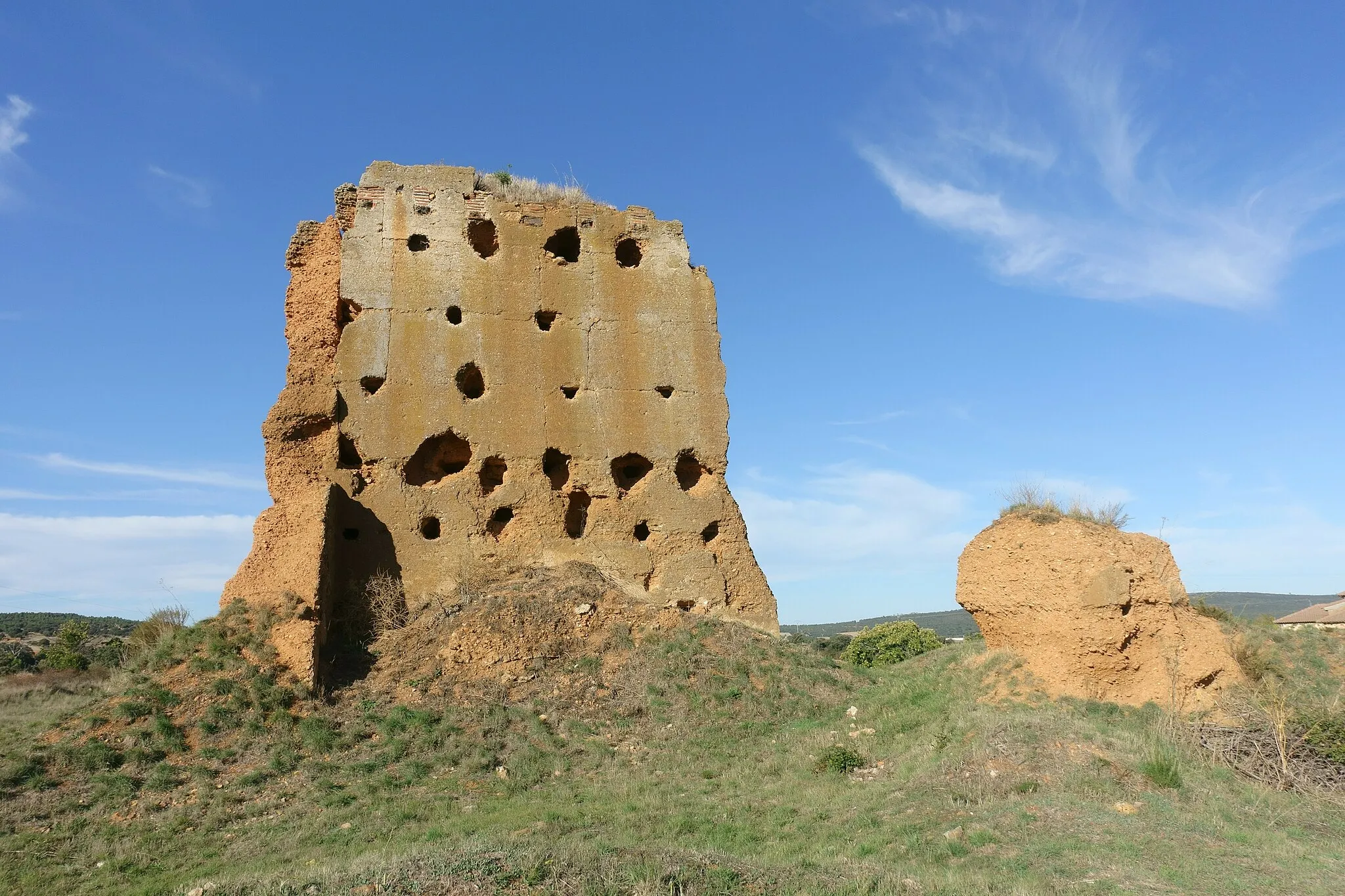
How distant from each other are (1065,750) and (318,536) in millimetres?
9967

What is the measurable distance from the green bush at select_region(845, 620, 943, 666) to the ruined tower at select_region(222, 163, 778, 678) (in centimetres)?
1222

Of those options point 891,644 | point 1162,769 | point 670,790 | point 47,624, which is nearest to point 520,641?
point 670,790

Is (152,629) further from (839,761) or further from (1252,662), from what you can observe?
(1252,662)

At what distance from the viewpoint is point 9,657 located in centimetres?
2623

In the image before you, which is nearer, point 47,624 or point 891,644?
point 891,644

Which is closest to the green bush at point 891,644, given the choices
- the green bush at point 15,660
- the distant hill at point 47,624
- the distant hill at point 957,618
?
the distant hill at point 957,618

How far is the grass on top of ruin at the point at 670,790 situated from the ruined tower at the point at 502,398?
2456 millimetres

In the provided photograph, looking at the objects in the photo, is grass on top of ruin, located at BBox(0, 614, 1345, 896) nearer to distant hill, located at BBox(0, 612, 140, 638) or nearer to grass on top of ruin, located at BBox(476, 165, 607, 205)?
grass on top of ruin, located at BBox(476, 165, 607, 205)

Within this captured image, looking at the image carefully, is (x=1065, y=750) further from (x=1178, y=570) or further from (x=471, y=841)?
(x=471, y=841)

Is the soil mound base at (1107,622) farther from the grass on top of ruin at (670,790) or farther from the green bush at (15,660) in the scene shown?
the green bush at (15,660)

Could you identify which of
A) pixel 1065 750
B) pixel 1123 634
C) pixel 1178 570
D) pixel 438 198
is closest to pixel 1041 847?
pixel 1065 750

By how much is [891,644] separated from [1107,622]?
17640 millimetres

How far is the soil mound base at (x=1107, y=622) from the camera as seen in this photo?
10562 mm

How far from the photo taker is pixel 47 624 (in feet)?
170
